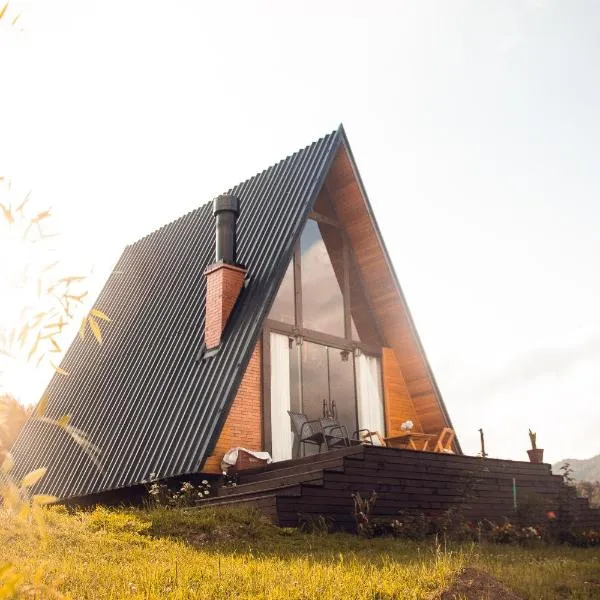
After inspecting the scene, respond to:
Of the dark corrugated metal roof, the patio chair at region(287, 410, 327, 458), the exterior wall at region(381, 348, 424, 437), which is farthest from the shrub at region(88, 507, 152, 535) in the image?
the exterior wall at region(381, 348, 424, 437)

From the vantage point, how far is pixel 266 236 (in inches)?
597

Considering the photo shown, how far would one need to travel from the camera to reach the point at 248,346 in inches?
512

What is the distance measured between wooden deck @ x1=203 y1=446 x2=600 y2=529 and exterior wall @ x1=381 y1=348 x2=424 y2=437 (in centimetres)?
331

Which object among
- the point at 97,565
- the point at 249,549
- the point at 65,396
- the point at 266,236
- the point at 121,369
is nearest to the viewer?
the point at 97,565

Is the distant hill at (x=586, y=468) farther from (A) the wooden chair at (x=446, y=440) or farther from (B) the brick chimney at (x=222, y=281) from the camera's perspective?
(B) the brick chimney at (x=222, y=281)

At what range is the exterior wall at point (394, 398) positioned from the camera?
54.5 feet

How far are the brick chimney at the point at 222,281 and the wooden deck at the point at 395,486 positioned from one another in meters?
3.03

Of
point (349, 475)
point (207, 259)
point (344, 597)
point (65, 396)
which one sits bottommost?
point (344, 597)

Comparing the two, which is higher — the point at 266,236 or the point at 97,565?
the point at 266,236

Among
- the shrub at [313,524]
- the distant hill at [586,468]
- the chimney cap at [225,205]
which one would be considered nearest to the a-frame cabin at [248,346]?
the chimney cap at [225,205]

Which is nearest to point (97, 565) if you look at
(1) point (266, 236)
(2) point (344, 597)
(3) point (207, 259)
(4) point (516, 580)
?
(2) point (344, 597)

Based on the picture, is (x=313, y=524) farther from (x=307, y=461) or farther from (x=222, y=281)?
(x=222, y=281)

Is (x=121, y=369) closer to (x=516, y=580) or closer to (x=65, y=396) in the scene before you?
(x=65, y=396)

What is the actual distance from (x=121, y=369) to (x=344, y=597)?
11.2 meters
